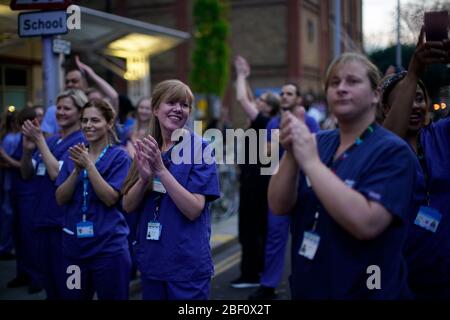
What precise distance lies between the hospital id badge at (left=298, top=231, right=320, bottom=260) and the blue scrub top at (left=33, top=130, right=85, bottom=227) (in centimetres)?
249

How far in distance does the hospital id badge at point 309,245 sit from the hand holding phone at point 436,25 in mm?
1095

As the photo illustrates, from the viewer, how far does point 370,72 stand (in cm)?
219

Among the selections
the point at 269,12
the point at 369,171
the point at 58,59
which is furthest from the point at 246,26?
the point at 369,171

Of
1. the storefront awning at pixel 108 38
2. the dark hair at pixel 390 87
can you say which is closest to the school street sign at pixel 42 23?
the storefront awning at pixel 108 38

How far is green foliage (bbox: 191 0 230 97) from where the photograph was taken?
23.6 m

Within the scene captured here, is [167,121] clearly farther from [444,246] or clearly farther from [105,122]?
[444,246]

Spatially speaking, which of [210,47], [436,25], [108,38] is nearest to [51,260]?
[436,25]

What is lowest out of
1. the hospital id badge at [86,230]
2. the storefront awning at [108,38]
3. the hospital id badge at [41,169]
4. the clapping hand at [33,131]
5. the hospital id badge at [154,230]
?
the hospital id badge at [86,230]

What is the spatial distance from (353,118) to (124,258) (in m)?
2.17

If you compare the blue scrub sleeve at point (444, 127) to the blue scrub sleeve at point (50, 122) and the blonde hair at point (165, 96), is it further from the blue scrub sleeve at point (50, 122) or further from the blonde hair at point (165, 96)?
the blue scrub sleeve at point (50, 122)

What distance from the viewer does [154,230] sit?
310 cm

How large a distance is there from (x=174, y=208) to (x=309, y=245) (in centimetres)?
111

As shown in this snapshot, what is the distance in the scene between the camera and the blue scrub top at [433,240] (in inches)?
110

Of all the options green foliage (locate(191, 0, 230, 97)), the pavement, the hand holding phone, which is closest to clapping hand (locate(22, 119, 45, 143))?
the pavement
